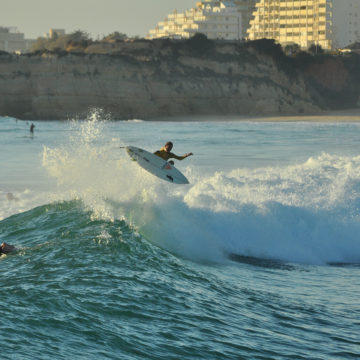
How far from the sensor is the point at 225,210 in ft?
52.3

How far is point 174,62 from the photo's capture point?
91125 millimetres

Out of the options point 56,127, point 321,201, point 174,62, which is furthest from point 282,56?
point 321,201

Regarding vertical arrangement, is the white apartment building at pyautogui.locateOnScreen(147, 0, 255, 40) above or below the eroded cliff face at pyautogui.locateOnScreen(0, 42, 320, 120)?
above

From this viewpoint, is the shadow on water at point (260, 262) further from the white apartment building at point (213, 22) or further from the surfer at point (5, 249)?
the white apartment building at point (213, 22)

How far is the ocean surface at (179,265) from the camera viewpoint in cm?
867

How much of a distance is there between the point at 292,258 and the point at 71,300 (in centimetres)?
595

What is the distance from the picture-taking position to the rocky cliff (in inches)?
3216

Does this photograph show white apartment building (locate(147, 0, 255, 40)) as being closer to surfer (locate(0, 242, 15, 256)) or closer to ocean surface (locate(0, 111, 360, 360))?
ocean surface (locate(0, 111, 360, 360))

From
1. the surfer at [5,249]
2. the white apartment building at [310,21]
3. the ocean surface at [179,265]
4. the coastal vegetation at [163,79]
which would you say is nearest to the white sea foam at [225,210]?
the ocean surface at [179,265]

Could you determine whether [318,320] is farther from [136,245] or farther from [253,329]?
[136,245]

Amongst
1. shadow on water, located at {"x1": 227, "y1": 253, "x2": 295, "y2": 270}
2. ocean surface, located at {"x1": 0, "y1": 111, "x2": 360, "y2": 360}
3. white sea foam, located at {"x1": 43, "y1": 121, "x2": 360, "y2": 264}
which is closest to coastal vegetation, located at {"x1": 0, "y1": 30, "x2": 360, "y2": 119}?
ocean surface, located at {"x1": 0, "y1": 111, "x2": 360, "y2": 360}

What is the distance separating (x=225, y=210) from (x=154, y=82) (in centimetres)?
7128

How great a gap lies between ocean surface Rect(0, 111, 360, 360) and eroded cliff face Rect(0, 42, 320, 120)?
58.7m

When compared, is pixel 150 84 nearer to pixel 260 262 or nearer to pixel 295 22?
pixel 260 262
